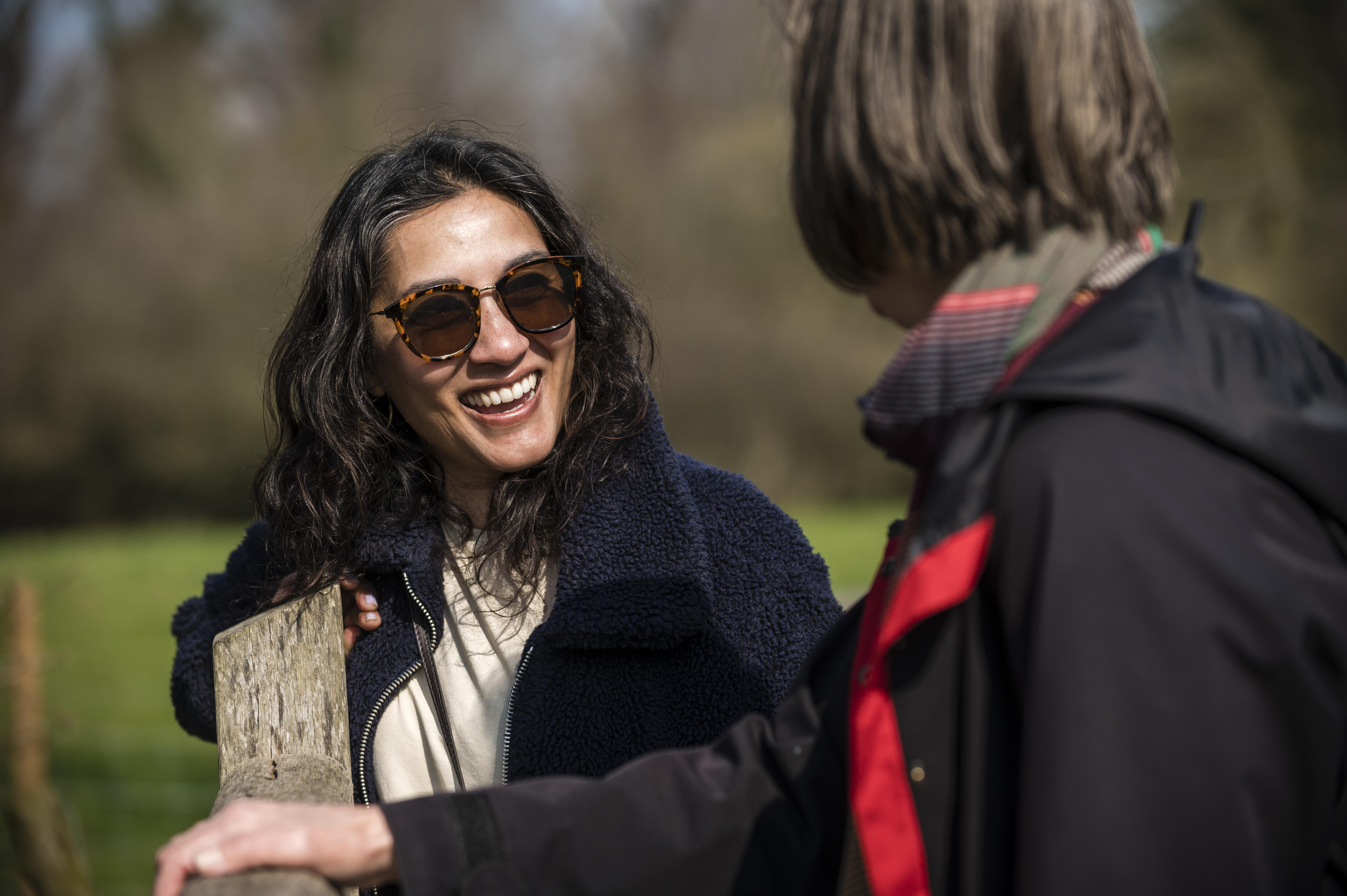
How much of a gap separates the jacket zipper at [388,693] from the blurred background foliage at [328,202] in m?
7.41

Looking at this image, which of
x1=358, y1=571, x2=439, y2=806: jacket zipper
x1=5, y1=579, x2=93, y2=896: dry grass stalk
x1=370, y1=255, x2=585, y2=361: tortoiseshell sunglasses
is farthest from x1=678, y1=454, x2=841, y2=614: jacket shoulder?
x1=5, y1=579, x2=93, y2=896: dry grass stalk

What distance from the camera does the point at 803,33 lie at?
1.30m

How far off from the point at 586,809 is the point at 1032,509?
2.20 ft

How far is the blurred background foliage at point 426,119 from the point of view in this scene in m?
14.6

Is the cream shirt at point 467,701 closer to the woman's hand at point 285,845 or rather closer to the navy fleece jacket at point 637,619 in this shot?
the navy fleece jacket at point 637,619

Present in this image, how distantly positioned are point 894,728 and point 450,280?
132 centimetres

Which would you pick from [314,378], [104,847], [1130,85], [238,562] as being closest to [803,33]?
[1130,85]

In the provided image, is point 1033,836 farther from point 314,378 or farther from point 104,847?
point 104,847

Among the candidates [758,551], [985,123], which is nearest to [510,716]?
[758,551]

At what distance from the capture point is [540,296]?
86.7 inches

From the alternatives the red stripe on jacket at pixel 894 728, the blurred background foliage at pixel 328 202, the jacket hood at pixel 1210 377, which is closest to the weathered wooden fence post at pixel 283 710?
the red stripe on jacket at pixel 894 728

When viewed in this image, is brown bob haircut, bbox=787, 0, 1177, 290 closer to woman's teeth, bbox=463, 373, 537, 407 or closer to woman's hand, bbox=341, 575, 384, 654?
woman's teeth, bbox=463, 373, 537, 407

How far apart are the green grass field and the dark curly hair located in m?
2.59

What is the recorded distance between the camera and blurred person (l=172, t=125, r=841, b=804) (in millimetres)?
2109
